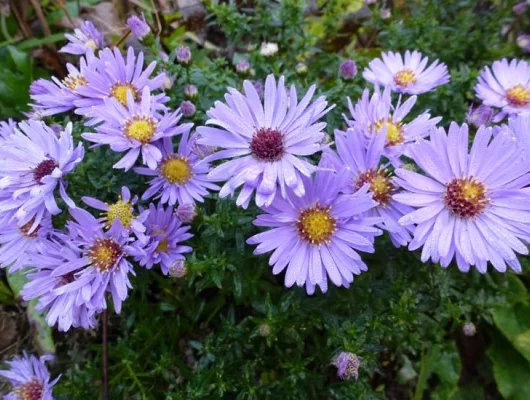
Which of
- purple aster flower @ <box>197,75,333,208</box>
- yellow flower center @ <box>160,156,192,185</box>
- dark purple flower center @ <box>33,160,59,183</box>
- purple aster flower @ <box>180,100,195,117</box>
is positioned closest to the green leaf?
purple aster flower @ <box>197,75,333,208</box>

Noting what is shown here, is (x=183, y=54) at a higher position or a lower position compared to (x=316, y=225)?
higher

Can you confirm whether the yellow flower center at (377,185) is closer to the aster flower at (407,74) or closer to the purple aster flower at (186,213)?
the purple aster flower at (186,213)

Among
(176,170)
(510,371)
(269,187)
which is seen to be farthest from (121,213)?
(510,371)

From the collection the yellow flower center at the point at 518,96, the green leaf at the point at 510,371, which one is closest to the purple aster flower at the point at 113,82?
the yellow flower center at the point at 518,96

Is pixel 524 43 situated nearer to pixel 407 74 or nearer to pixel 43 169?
pixel 407 74

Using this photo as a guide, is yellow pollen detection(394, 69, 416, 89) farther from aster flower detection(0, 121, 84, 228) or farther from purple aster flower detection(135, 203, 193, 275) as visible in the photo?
aster flower detection(0, 121, 84, 228)

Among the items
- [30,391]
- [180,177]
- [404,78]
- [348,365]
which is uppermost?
[404,78]
